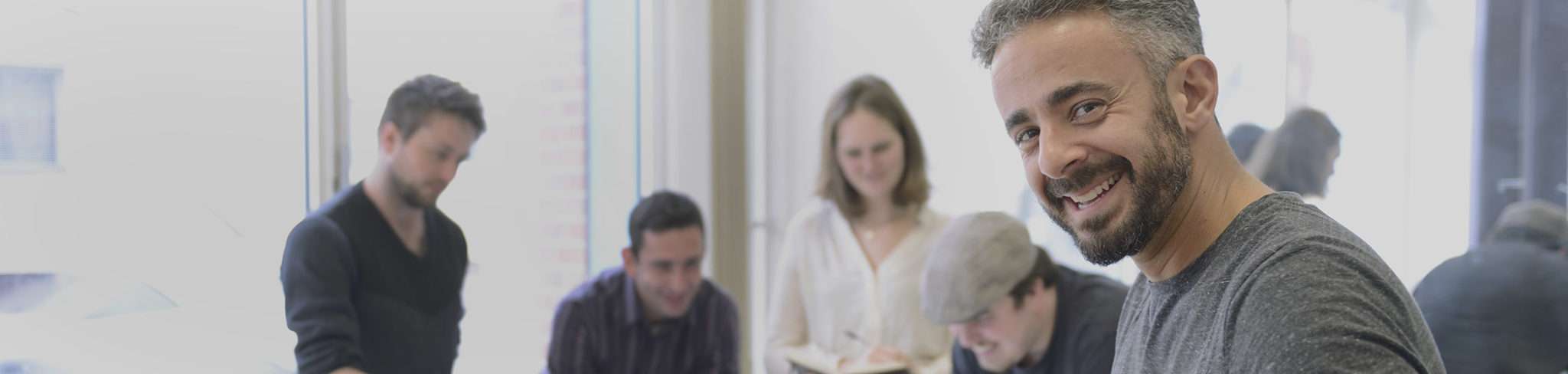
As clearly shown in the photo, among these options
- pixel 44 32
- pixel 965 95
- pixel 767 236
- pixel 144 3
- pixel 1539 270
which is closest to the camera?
pixel 44 32

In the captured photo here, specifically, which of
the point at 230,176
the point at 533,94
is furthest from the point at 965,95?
the point at 230,176

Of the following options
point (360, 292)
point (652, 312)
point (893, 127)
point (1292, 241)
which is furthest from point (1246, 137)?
point (1292, 241)

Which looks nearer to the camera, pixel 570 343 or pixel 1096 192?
pixel 1096 192

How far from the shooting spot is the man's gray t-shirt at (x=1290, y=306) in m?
0.71

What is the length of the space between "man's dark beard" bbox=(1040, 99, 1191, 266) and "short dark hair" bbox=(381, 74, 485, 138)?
129cm

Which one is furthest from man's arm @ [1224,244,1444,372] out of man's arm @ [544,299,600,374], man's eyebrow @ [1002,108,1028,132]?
man's arm @ [544,299,600,374]

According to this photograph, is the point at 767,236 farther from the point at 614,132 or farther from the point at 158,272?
the point at 158,272

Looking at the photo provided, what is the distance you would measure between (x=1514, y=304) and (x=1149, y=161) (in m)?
1.97

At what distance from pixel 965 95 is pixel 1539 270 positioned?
145 cm

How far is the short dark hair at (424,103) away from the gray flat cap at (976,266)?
2.95 feet

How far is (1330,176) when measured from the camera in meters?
2.89

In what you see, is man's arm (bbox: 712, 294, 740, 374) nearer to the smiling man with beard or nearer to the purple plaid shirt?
the purple plaid shirt

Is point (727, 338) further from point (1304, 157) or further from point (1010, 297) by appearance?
point (1304, 157)

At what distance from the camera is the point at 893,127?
266cm
